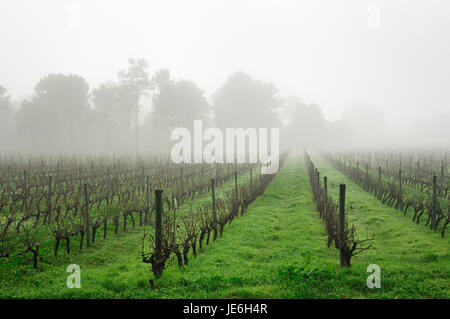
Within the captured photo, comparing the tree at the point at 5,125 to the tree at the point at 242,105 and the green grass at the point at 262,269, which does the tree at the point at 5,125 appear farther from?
the green grass at the point at 262,269

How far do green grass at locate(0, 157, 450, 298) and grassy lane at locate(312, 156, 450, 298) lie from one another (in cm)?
2

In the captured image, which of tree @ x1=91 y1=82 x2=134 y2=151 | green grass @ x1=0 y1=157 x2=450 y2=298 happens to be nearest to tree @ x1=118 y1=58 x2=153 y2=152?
tree @ x1=91 y1=82 x2=134 y2=151

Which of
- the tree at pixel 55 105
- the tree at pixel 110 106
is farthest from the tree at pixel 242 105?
the tree at pixel 55 105

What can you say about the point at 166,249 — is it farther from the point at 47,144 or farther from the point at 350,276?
the point at 47,144

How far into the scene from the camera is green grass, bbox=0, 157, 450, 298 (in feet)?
16.7

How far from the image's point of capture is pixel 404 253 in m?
7.20

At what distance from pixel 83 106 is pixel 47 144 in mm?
13564

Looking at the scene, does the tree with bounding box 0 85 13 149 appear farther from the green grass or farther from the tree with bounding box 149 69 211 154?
the green grass

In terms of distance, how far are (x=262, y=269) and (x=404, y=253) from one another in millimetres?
3754

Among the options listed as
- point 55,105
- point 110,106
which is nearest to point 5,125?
point 55,105

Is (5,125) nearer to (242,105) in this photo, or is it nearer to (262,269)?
(242,105)

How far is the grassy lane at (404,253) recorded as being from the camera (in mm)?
5176

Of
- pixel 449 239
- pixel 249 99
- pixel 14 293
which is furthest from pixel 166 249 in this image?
pixel 249 99
